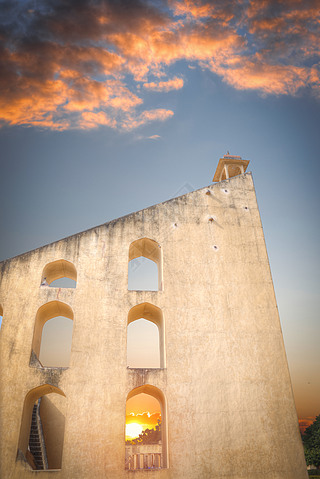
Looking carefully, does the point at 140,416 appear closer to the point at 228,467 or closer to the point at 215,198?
the point at 228,467

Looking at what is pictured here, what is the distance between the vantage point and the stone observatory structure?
1044 centimetres

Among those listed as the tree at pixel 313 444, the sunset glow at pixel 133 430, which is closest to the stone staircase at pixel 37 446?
the sunset glow at pixel 133 430

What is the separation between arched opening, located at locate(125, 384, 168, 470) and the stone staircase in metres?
3.35

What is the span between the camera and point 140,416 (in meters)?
24.5

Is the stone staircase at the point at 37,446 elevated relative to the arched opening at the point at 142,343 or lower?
lower

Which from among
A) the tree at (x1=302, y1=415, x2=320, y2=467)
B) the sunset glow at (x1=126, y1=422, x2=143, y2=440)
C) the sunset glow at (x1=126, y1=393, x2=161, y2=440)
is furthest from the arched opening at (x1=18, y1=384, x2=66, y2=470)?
the tree at (x1=302, y1=415, x2=320, y2=467)

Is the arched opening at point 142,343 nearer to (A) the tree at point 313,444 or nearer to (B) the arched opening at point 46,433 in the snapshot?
(B) the arched opening at point 46,433

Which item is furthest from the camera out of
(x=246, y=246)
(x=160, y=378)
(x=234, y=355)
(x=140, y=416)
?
(x=140, y=416)

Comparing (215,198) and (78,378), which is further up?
(215,198)

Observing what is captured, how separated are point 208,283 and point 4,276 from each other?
737 centimetres

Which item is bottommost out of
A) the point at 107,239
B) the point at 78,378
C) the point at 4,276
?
the point at 78,378

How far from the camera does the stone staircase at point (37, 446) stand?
13.4m

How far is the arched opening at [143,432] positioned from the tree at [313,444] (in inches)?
373

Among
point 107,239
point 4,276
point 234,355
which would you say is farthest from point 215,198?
point 4,276
